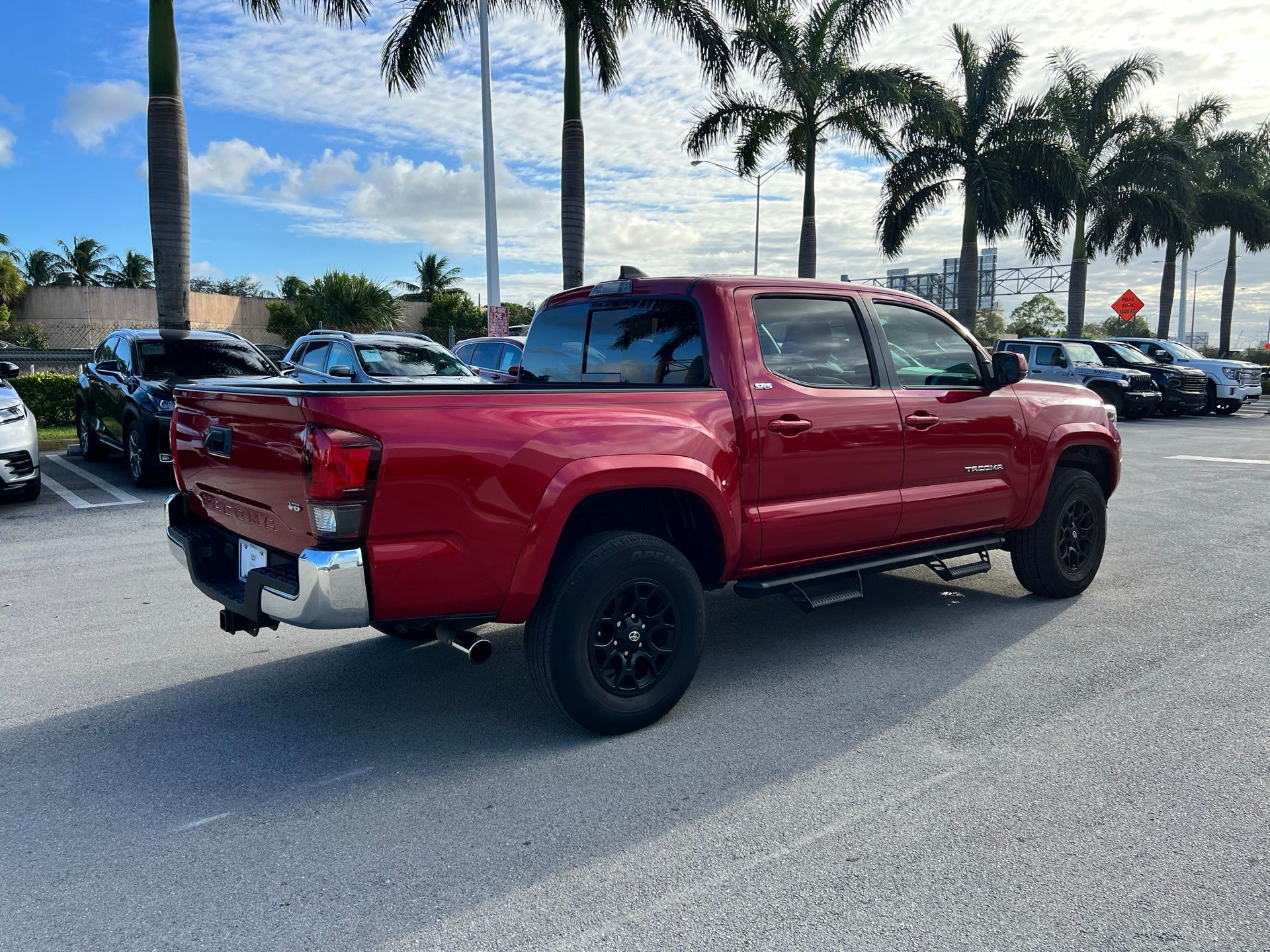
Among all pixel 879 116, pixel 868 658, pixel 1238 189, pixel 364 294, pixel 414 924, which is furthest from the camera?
pixel 364 294

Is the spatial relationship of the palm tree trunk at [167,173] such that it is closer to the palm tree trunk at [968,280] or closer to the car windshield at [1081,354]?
the car windshield at [1081,354]

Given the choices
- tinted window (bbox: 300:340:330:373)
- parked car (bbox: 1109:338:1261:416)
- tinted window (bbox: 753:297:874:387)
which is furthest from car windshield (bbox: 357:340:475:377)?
parked car (bbox: 1109:338:1261:416)

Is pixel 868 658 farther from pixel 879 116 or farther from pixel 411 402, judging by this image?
pixel 879 116

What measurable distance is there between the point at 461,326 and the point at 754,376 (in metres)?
49.0

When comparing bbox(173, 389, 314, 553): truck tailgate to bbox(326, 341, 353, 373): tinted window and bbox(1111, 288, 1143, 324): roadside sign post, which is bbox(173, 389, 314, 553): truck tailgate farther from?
bbox(1111, 288, 1143, 324): roadside sign post

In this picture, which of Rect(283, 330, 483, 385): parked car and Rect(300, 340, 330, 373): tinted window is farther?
Rect(300, 340, 330, 373): tinted window

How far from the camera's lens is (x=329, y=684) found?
460 centimetres

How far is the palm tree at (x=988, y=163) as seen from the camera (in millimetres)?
24750

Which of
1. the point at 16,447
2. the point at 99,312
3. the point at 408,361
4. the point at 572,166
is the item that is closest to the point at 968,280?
the point at 572,166

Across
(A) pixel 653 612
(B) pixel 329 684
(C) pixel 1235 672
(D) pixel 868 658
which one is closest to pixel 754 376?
(A) pixel 653 612

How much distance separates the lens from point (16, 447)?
911 centimetres

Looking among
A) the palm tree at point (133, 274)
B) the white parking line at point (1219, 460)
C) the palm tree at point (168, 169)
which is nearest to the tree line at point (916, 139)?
the palm tree at point (168, 169)

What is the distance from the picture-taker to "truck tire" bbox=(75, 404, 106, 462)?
1206 centimetres

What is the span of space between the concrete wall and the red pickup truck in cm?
4445
